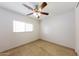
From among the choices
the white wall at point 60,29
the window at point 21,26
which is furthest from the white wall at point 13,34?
the white wall at point 60,29

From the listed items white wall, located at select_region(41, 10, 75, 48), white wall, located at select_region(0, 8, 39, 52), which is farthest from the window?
white wall, located at select_region(41, 10, 75, 48)

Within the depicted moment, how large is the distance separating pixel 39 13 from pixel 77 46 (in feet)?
2.99

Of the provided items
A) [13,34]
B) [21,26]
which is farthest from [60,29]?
[13,34]

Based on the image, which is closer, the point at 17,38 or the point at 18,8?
the point at 18,8

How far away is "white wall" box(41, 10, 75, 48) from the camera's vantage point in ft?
3.80

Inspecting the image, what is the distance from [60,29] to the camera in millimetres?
1290

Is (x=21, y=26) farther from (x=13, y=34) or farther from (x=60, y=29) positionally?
(x=60, y=29)

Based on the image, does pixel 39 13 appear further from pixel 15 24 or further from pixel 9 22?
pixel 9 22

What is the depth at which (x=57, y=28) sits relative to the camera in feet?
4.31

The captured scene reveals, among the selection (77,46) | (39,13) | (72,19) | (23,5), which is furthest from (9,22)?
(77,46)

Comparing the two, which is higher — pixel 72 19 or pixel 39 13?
pixel 39 13

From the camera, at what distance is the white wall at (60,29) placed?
3.80ft

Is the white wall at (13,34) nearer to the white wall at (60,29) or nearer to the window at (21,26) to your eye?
the window at (21,26)

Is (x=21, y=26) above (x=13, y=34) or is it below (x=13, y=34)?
above
